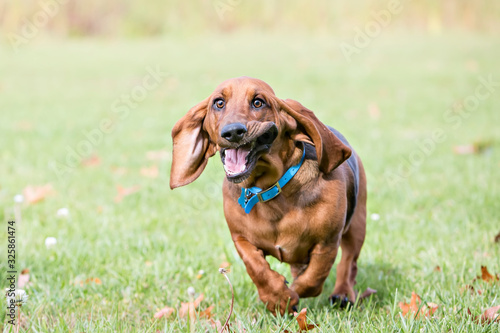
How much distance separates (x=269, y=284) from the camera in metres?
2.70

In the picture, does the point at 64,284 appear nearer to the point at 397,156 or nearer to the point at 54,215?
the point at 54,215

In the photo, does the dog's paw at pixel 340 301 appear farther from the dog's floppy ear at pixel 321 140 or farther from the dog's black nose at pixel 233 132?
the dog's black nose at pixel 233 132

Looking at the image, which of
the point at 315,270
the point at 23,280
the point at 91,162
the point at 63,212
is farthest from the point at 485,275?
the point at 91,162

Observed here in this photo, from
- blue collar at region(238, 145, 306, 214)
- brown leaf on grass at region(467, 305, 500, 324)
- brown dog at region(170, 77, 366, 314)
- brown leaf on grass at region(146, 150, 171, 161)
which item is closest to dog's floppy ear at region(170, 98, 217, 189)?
brown dog at region(170, 77, 366, 314)

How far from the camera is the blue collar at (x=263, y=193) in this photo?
105 inches

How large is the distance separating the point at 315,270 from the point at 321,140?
62 centimetres

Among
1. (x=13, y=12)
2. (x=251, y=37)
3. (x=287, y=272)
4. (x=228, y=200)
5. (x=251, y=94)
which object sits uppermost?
(x=13, y=12)

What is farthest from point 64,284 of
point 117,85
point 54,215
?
point 117,85

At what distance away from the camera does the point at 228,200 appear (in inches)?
112

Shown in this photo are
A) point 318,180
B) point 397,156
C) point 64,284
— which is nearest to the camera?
point 318,180

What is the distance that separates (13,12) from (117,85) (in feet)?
34.0

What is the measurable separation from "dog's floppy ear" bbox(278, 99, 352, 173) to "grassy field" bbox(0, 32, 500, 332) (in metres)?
0.71

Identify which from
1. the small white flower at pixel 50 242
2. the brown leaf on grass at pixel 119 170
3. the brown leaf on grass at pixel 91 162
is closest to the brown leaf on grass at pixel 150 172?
the brown leaf on grass at pixel 119 170

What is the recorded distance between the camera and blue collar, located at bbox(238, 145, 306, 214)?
8.79 ft
